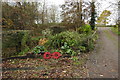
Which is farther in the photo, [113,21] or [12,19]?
[113,21]

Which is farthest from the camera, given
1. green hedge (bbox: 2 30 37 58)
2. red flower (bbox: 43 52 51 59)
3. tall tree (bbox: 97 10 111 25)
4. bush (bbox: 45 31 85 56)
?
tall tree (bbox: 97 10 111 25)

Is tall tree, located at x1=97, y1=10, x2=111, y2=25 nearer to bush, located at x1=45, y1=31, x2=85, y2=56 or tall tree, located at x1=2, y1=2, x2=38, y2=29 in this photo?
bush, located at x1=45, y1=31, x2=85, y2=56

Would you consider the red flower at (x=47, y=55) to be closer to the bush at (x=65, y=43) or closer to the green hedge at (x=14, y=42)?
the bush at (x=65, y=43)

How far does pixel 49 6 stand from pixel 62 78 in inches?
514

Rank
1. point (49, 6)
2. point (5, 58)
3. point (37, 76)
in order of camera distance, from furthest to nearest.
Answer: point (49, 6) → point (5, 58) → point (37, 76)

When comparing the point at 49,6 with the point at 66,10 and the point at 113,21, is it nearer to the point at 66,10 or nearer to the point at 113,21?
the point at 66,10

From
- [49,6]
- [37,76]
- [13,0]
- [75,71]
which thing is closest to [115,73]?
[75,71]

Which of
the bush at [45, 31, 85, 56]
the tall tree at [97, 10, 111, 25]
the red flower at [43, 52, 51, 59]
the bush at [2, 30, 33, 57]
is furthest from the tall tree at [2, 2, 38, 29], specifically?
the tall tree at [97, 10, 111, 25]

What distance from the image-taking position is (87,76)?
3.06 metres

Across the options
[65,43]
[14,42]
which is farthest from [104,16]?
[14,42]

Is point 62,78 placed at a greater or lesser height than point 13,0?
lesser

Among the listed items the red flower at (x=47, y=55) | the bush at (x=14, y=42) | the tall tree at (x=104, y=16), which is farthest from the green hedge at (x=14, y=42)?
the tall tree at (x=104, y=16)

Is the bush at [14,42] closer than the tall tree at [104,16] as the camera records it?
Yes

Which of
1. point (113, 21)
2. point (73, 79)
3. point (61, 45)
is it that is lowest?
point (73, 79)
